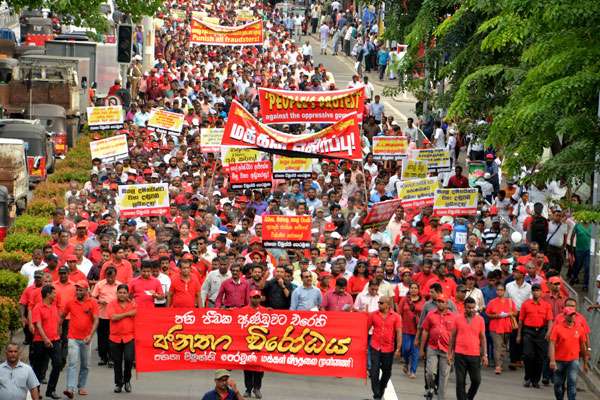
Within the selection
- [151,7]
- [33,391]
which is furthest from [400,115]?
[33,391]

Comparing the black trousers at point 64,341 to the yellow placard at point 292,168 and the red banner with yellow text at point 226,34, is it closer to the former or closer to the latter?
the yellow placard at point 292,168

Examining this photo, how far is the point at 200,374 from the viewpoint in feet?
68.1

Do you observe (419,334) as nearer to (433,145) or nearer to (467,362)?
(467,362)

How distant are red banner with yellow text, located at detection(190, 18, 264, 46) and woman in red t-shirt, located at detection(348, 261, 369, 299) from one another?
2878cm

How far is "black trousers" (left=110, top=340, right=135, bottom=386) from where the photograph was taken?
755 inches

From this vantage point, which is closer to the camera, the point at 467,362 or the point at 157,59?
the point at 467,362

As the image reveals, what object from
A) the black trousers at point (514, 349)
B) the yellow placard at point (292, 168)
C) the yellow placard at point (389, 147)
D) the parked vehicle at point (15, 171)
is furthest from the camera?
the yellow placard at point (389, 147)

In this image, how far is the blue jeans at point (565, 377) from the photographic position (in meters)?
19.7

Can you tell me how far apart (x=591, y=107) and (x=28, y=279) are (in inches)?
308

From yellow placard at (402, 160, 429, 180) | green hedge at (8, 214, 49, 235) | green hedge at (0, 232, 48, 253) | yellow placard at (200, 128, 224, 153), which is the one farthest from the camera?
yellow placard at (200, 128, 224, 153)

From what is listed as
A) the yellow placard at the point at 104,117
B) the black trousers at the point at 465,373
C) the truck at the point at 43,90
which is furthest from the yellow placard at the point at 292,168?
the truck at the point at 43,90

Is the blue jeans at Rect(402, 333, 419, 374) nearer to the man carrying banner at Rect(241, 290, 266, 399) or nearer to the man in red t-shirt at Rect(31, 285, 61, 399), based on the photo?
the man carrying banner at Rect(241, 290, 266, 399)

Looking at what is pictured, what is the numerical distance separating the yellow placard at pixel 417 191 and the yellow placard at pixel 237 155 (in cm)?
315

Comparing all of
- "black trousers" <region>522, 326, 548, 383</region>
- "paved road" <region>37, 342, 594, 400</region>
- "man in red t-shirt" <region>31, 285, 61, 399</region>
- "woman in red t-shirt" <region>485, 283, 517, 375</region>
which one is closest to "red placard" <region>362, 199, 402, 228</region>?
"woman in red t-shirt" <region>485, 283, 517, 375</region>
